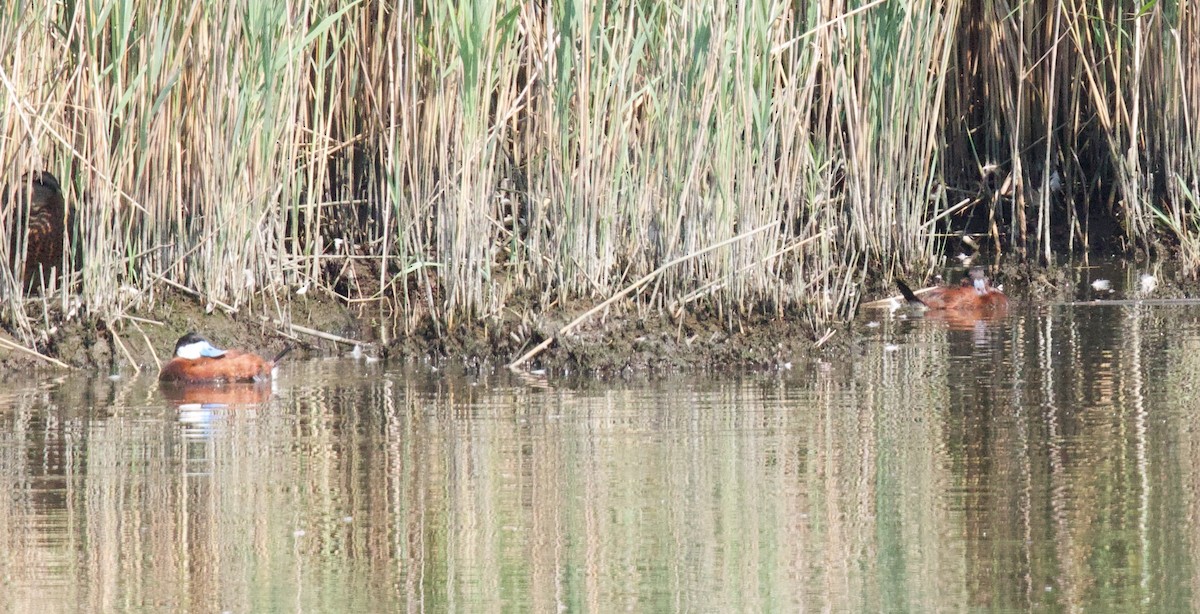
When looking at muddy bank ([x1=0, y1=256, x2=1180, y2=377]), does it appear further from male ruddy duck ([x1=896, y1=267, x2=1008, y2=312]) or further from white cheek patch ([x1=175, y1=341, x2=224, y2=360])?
male ruddy duck ([x1=896, y1=267, x2=1008, y2=312])

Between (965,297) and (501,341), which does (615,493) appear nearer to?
(501,341)

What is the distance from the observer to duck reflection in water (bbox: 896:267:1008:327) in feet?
32.7

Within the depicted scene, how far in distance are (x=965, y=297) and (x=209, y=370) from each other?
172 inches

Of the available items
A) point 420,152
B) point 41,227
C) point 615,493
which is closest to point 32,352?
point 41,227

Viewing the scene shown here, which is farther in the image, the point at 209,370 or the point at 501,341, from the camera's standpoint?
the point at 501,341

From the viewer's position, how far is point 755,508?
16.3 ft

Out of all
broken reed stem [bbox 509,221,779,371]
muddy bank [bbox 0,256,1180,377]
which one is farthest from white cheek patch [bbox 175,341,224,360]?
broken reed stem [bbox 509,221,779,371]

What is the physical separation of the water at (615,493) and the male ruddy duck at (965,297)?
228 centimetres

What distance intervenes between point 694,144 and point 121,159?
7.92 feet

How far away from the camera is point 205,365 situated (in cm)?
771

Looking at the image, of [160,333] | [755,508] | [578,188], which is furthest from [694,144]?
[755,508]

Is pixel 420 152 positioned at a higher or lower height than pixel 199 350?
higher

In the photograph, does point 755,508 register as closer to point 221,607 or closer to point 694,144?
point 221,607

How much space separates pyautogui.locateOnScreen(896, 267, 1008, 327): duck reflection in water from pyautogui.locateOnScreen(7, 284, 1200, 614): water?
2.15m
